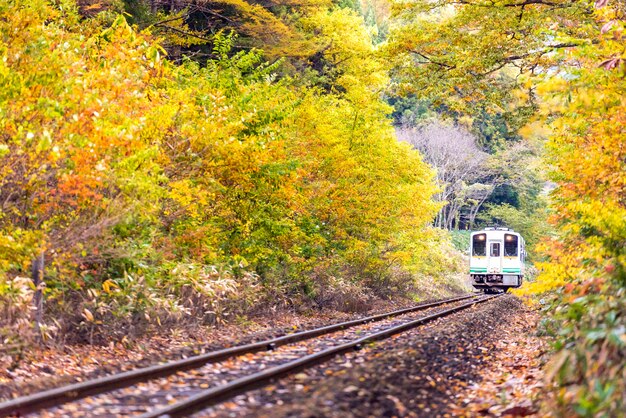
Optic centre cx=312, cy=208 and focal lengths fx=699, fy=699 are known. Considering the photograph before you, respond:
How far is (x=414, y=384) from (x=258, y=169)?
7.56 m

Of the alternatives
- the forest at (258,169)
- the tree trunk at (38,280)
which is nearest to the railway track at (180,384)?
the forest at (258,169)

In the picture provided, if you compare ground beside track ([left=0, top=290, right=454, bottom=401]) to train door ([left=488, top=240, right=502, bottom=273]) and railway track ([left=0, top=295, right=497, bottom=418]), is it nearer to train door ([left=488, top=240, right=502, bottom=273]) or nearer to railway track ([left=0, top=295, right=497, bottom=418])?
railway track ([left=0, top=295, right=497, bottom=418])

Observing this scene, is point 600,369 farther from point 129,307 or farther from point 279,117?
point 279,117

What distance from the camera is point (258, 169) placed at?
1451 cm

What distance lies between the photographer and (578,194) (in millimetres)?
13250

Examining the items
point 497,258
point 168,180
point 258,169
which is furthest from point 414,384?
point 497,258

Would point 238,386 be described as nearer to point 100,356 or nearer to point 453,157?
point 100,356

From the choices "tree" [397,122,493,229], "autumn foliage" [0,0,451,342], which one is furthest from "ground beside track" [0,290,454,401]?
"tree" [397,122,493,229]

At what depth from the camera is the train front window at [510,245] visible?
33156 mm

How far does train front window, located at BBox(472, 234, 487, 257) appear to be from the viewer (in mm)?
33375

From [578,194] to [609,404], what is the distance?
8.69 m

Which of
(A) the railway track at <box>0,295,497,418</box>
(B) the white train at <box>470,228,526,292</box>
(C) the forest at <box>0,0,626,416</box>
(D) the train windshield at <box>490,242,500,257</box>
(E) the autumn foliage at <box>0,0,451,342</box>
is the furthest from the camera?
(D) the train windshield at <box>490,242,500,257</box>

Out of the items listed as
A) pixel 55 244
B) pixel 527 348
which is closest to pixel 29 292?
pixel 55 244

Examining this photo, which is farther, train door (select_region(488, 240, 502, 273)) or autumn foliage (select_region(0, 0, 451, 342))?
train door (select_region(488, 240, 502, 273))
